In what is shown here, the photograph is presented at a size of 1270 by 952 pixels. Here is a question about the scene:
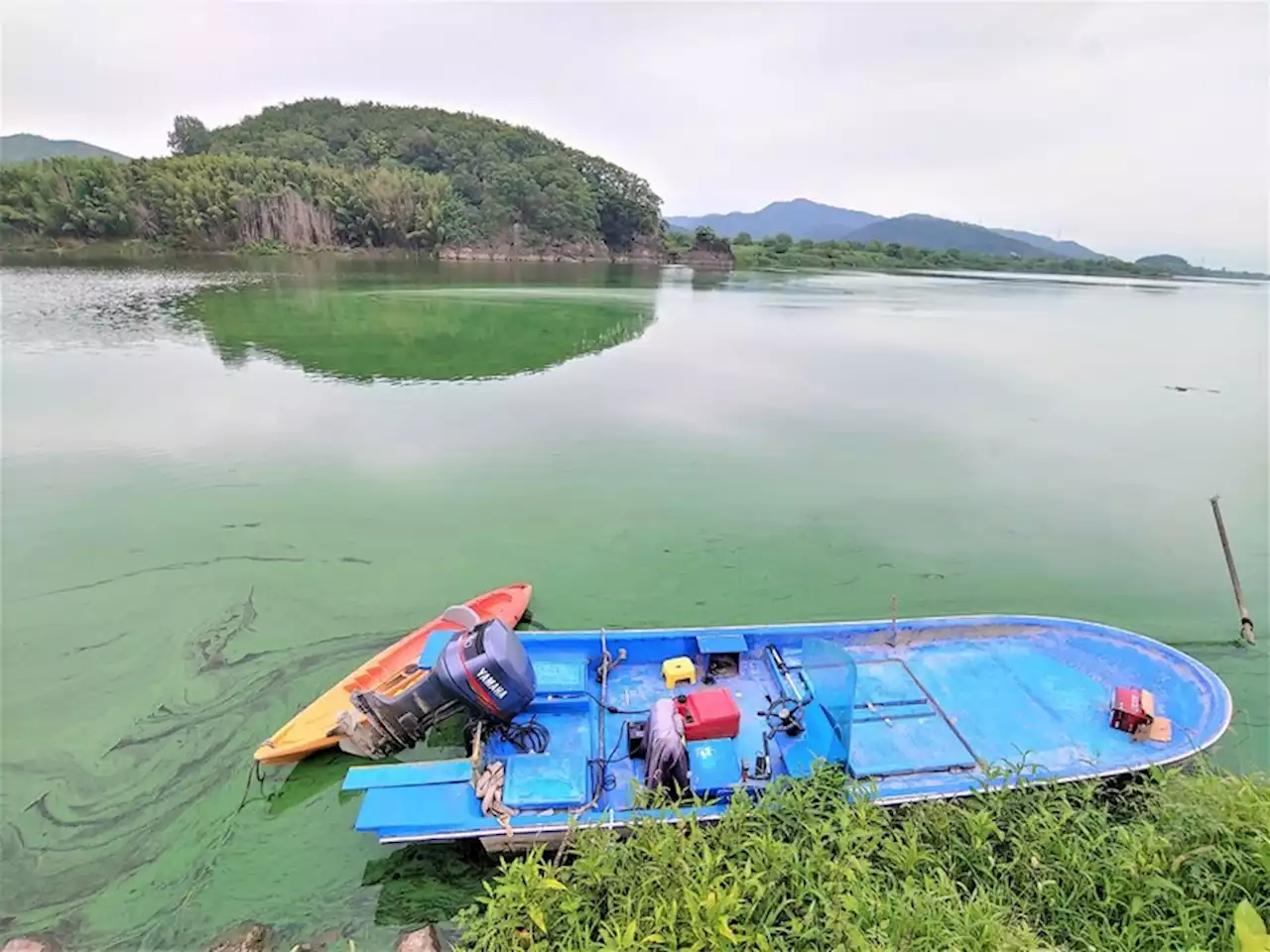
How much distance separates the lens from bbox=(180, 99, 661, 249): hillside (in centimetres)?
6625

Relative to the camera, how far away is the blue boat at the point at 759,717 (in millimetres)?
3879

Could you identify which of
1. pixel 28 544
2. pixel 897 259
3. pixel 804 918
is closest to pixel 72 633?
pixel 28 544

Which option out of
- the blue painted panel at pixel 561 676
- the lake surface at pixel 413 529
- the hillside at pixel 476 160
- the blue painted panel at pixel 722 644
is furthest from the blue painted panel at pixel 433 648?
the hillside at pixel 476 160

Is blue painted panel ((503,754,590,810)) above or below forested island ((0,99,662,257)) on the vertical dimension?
below

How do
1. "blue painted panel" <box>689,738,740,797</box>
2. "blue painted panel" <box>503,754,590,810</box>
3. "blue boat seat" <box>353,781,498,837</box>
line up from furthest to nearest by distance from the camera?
1. "blue painted panel" <box>689,738,740,797</box>
2. "blue painted panel" <box>503,754,590,810</box>
3. "blue boat seat" <box>353,781,498,837</box>

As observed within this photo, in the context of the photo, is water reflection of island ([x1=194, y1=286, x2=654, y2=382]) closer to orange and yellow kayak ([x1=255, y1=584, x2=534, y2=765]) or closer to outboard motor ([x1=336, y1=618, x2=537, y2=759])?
orange and yellow kayak ([x1=255, y1=584, x2=534, y2=765])

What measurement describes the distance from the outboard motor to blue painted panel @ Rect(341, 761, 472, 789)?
34 centimetres

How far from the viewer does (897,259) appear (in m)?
82.7

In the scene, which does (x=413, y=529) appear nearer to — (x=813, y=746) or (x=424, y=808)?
(x=424, y=808)

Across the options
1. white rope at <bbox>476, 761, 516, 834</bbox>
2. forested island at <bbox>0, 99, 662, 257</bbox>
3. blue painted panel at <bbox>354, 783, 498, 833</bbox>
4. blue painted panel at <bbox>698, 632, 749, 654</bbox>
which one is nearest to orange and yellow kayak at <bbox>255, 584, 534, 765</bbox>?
blue painted panel at <bbox>354, 783, 498, 833</bbox>

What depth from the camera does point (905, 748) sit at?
4336 mm

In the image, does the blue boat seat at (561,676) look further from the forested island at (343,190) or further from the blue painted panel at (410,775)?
the forested island at (343,190)

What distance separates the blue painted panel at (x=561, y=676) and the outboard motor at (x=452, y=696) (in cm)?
25

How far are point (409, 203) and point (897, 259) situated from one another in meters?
59.0
